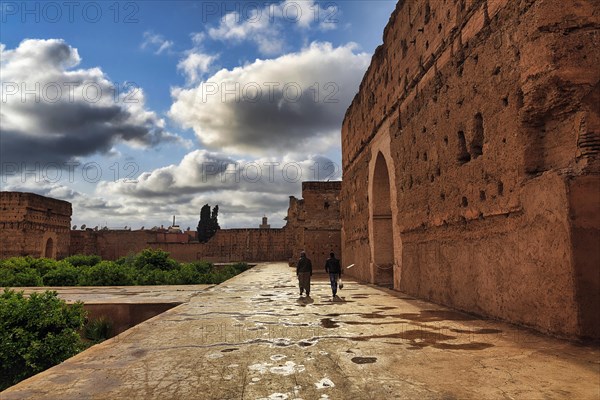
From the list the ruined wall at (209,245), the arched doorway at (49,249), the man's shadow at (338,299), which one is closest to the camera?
the man's shadow at (338,299)

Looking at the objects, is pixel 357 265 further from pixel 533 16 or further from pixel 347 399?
pixel 347 399

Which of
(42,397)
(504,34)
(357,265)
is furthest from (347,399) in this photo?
(357,265)

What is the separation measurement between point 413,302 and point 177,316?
4358mm

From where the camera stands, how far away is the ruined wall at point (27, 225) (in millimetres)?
23641

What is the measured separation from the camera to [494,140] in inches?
222

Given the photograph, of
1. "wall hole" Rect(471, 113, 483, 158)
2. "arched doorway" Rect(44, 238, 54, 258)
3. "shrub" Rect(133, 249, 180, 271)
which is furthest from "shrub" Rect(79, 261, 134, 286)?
"arched doorway" Rect(44, 238, 54, 258)

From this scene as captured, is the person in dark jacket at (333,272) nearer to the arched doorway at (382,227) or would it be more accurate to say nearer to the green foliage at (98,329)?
the arched doorway at (382,227)

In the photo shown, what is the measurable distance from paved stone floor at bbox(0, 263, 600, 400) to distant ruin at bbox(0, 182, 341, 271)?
599 inches

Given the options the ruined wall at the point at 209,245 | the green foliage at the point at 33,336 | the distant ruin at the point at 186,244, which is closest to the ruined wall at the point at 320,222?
the distant ruin at the point at 186,244

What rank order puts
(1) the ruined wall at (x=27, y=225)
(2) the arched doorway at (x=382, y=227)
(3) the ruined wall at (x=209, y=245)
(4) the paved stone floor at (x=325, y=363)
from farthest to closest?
(3) the ruined wall at (x=209, y=245) → (1) the ruined wall at (x=27, y=225) → (2) the arched doorway at (x=382, y=227) → (4) the paved stone floor at (x=325, y=363)

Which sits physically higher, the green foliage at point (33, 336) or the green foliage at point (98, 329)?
the green foliage at point (33, 336)

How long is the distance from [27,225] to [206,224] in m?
22.6

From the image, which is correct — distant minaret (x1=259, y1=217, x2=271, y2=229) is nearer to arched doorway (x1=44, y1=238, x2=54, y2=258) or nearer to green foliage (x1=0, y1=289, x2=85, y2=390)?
arched doorway (x1=44, y1=238, x2=54, y2=258)

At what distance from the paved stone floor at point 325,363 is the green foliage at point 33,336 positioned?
1.11 meters
